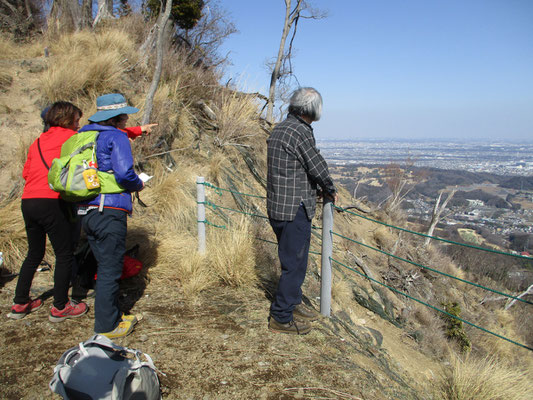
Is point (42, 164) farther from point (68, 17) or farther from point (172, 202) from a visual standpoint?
point (68, 17)

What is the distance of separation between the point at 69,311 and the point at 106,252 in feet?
3.20

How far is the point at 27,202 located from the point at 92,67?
4756 millimetres

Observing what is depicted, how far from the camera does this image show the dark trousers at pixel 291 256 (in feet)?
9.63

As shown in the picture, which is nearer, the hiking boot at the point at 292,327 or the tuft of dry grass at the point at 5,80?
the hiking boot at the point at 292,327

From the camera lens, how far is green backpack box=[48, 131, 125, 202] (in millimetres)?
2566

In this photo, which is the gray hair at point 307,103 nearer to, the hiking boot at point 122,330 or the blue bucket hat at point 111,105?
the blue bucket hat at point 111,105

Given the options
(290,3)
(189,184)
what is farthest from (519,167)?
(189,184)

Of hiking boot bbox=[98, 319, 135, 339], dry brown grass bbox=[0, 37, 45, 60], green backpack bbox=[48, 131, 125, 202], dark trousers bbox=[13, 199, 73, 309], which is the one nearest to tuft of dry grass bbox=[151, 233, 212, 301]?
hiking boot bbox=[98, 319, 135, 339]

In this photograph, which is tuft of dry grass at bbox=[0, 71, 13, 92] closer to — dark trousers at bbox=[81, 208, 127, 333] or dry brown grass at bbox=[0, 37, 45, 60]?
dry brown grass at bbox=[0, 37, 45, 60]

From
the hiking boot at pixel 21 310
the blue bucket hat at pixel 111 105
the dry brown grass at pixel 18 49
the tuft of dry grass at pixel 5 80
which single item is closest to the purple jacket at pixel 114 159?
the blue bucket hat at pixel 111 105

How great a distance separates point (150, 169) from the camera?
645 centimetres

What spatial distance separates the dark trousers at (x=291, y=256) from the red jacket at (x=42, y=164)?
6.07ft

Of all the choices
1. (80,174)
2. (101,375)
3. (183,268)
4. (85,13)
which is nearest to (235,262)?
(183,268)

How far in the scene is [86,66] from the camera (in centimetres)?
675
